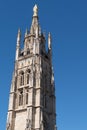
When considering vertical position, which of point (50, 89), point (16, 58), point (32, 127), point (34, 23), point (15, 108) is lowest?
point (32, 127)

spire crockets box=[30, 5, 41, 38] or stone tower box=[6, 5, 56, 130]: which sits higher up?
spire crockets box=[30, 5, 41, 38]

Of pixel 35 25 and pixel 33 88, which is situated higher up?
pixel 35 25

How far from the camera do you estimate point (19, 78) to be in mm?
57156

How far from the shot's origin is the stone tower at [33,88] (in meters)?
50.9

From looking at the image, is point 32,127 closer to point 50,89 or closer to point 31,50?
point 50,89

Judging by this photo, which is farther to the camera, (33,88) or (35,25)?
(35,25)

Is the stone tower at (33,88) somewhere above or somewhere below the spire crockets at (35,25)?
below

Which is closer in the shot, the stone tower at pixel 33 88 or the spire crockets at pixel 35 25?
the stone tower at pixel 33 88

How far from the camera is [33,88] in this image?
52.9 metres

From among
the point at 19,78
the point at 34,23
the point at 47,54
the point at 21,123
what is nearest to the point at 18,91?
the point at 19,78

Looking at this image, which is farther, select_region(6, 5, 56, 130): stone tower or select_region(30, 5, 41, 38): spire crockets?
select_region(30, 5, 41, 38): spire crockets

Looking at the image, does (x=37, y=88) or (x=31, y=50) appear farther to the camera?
(x=31, y=50)

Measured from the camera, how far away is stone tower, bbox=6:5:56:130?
167 ft

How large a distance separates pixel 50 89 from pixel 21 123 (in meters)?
9.56
